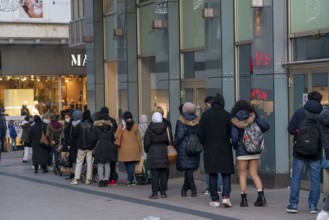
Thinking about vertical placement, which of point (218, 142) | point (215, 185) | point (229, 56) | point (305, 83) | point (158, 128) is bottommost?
point (215, 185)

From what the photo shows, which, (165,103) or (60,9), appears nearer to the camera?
(165,103)

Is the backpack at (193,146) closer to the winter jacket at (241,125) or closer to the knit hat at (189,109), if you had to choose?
the knit hat at (189,109)

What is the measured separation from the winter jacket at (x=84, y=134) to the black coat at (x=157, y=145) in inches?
123

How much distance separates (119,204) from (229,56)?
449 cm

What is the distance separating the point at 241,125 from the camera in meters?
12.2

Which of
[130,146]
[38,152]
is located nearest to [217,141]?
[130,146]

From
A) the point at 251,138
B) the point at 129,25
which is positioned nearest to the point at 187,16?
the point at 129,25

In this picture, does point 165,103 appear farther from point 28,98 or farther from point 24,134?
point 28,98

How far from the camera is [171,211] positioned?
40.9 feet

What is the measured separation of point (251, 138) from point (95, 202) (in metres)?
3.62

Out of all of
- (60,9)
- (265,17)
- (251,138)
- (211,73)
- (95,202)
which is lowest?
(95,202)

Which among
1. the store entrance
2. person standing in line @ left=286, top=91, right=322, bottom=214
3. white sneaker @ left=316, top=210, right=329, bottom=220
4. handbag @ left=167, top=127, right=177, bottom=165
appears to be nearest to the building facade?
the store entrance

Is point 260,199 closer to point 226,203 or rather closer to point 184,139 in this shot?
point 226,203

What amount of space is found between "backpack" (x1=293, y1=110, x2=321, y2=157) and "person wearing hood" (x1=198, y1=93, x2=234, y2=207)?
167 cm
